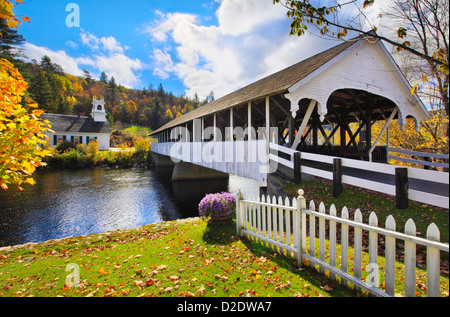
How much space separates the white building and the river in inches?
1081

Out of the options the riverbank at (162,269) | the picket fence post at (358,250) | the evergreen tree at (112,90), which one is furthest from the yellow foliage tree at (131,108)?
the picket fence post at (358,250)

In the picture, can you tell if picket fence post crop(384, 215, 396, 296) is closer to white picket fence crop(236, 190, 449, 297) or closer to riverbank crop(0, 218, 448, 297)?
white picket fence crop(236, 190, 449, 297)

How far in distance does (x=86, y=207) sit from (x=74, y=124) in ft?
136

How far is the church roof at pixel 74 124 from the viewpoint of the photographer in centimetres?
4347

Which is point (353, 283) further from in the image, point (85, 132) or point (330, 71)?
point (85, 132)

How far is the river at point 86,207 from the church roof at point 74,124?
28.7 metres

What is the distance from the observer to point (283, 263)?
385cm

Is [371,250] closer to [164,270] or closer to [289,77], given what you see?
[164,270]

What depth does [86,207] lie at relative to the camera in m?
13.0

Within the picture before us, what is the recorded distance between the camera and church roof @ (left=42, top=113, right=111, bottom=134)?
43.5 metres

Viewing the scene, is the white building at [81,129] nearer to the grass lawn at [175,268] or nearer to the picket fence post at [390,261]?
the grass lawn at [175,268]

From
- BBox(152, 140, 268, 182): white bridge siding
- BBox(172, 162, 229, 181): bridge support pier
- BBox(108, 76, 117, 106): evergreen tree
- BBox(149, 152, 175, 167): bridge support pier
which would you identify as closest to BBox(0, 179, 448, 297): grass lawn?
BBox(152, 140, 268, 182): white bridge siding

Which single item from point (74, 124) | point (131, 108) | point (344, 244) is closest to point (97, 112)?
point (74, 124)

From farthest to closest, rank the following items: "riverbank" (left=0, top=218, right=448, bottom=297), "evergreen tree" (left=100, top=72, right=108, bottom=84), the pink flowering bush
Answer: "evergreen tree" (left=100, top=72, right=108, bottom=84) < the pink flowering bush < "riverbank" (left=0, top=218, right=448, bottom=297)
